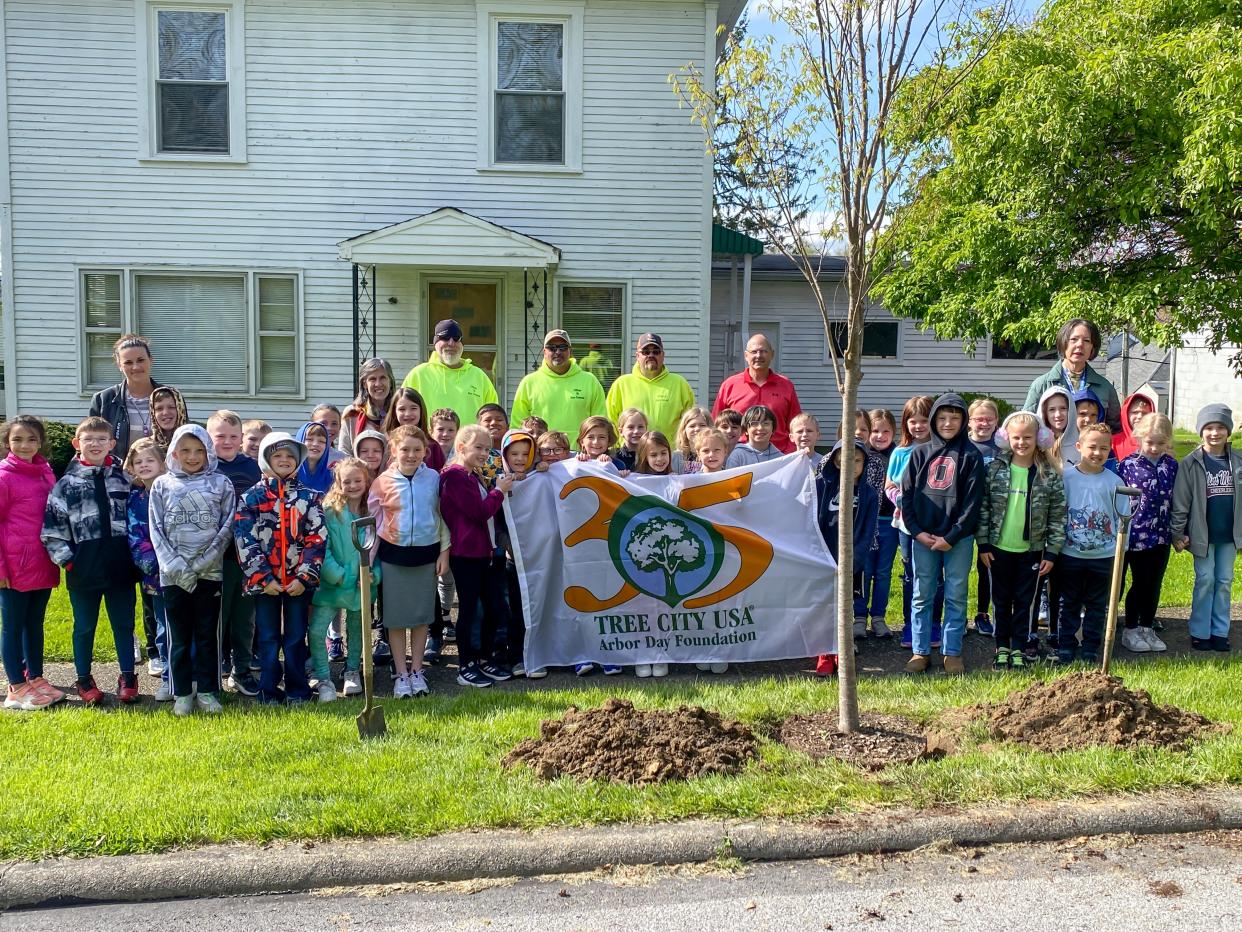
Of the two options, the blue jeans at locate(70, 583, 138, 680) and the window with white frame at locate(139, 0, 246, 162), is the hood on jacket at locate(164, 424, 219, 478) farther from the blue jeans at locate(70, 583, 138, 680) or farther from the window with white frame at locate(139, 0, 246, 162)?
the window with white frame at locate(139, 0, 246, 162)

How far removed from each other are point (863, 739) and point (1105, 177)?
28.7 ft

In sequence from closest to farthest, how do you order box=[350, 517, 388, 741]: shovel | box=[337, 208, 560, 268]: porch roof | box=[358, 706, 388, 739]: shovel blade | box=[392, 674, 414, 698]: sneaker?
1. box=[350, 517, 388, 741]: shovel
2. box=[358, 706, 388, 739]: shovel blade
3. box=[392, 674, 414, 698]: sneaker
4. box=[337, 208, 560, 268]: porch roof

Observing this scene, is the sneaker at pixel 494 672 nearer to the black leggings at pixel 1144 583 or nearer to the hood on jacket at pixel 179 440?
the hood on jacket at pixel 179 440

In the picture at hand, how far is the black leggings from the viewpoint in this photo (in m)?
6.86

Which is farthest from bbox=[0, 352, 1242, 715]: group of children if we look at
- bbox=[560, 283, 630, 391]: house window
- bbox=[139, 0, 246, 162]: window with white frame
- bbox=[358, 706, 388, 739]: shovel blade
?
bbox=[139, 0, 246, 162]: window with white frame

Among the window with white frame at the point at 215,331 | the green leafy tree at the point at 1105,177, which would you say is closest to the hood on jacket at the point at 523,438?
the green leafy tree at the point at 1105,177

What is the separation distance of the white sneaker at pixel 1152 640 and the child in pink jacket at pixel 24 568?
6.81m

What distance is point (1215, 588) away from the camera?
6.88 meters

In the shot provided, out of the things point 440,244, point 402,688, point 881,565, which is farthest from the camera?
point 440,244

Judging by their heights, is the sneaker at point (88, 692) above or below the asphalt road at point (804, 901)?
above

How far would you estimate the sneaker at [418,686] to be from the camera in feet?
19.8

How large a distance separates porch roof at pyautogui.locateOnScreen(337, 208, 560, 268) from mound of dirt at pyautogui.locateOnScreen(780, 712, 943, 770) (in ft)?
29.6

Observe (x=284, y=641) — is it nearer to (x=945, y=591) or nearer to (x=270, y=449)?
(x=270, y=449)

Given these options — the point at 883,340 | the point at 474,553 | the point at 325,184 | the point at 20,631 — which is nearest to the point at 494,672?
the point at 474,553
